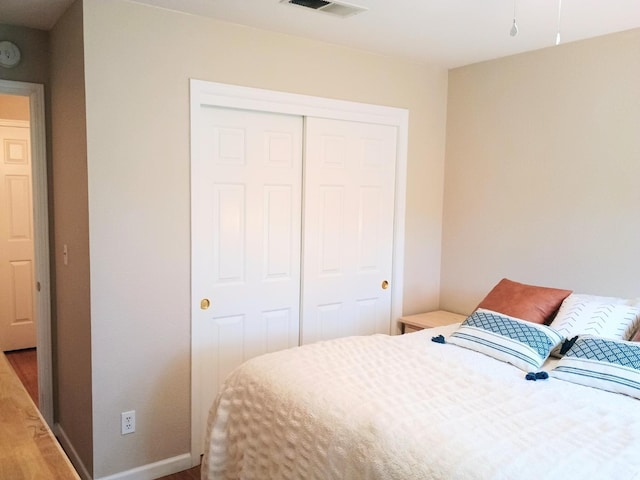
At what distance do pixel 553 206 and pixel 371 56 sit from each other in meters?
1.45

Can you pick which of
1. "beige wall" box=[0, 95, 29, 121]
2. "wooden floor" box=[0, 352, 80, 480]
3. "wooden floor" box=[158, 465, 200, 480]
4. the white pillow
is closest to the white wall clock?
"beige wall" box=[0, 95, 29, 121]

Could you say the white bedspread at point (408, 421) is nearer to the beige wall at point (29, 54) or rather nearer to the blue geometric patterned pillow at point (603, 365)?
the blue geometric patterned pillow at point (603, 365)

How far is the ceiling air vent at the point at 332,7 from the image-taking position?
2.49 m

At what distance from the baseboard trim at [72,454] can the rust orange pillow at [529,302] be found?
2.29 meters

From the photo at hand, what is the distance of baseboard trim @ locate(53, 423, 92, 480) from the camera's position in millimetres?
2750

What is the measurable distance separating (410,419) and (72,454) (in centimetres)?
212

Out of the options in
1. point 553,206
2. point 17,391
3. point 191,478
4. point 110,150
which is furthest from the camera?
point 553,206

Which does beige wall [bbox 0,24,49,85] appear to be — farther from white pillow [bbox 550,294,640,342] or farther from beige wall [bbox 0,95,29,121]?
white pillow [bbox 550,294,640,342]

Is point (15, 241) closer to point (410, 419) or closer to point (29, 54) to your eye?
point (29, 54)

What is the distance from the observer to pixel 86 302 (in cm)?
260

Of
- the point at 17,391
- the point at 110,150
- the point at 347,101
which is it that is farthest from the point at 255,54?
the point at 17,391

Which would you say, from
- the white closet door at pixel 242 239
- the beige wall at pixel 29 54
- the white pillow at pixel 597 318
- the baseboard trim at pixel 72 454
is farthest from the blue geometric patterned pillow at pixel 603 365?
the beige wall at pixel 29 54

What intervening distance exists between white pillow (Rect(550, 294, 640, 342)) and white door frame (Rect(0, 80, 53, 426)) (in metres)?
2.87

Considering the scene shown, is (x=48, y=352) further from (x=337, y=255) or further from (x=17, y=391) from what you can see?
(x=17, y=391)
